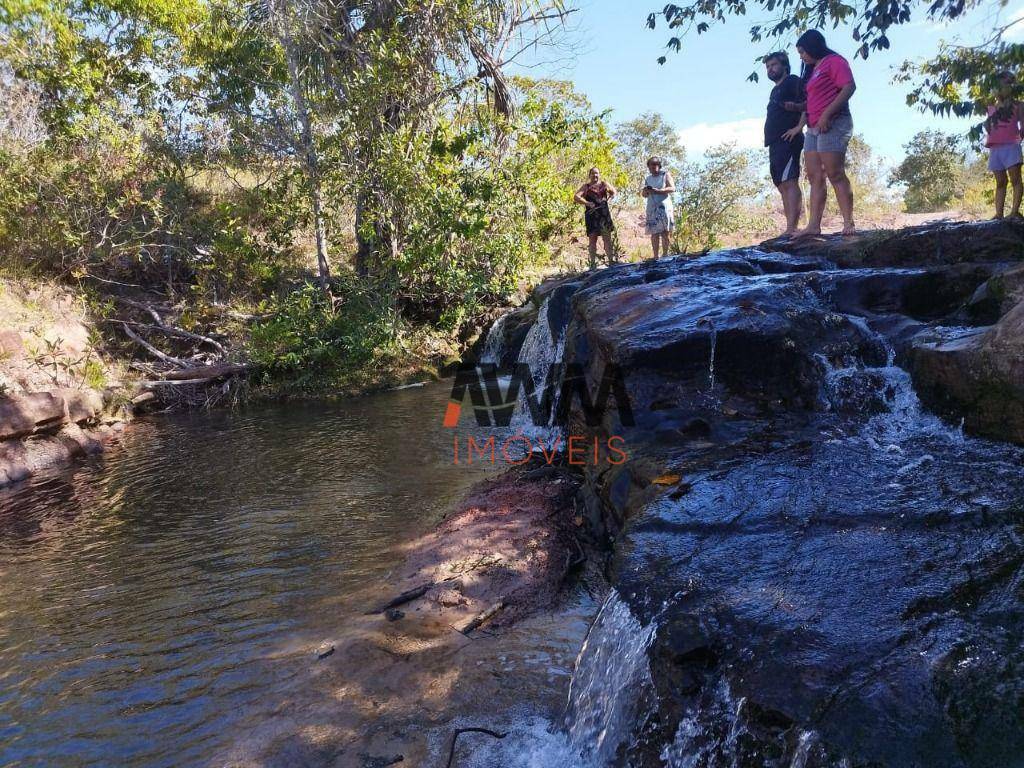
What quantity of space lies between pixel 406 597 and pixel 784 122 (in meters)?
6.21

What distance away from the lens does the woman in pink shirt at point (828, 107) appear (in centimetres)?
607

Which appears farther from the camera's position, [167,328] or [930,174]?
[930,174]

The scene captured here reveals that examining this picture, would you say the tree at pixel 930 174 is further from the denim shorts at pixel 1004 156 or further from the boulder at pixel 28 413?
the boulder at pixel 28 413

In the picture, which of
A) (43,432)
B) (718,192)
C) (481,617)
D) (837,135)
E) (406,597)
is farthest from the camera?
(718,192)

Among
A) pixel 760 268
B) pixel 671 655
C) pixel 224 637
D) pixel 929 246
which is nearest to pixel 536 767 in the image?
pixel 671 655

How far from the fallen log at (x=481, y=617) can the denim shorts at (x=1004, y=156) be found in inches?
263

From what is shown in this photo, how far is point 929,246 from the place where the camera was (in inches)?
239

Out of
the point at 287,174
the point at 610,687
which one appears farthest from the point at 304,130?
the point at 610,687

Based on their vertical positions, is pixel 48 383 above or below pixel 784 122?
below

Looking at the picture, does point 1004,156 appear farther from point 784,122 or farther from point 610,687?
point 610,687

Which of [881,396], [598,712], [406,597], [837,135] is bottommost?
[598,712]

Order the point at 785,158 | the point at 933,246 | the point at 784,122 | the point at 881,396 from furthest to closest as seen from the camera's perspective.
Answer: the point at 785,158, the point at 784,122, the point at 933,246, the point at 881,396

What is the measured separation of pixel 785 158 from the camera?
727cm

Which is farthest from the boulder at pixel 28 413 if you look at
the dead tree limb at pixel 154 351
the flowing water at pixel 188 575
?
the dead tree limb at pixel 154 351
